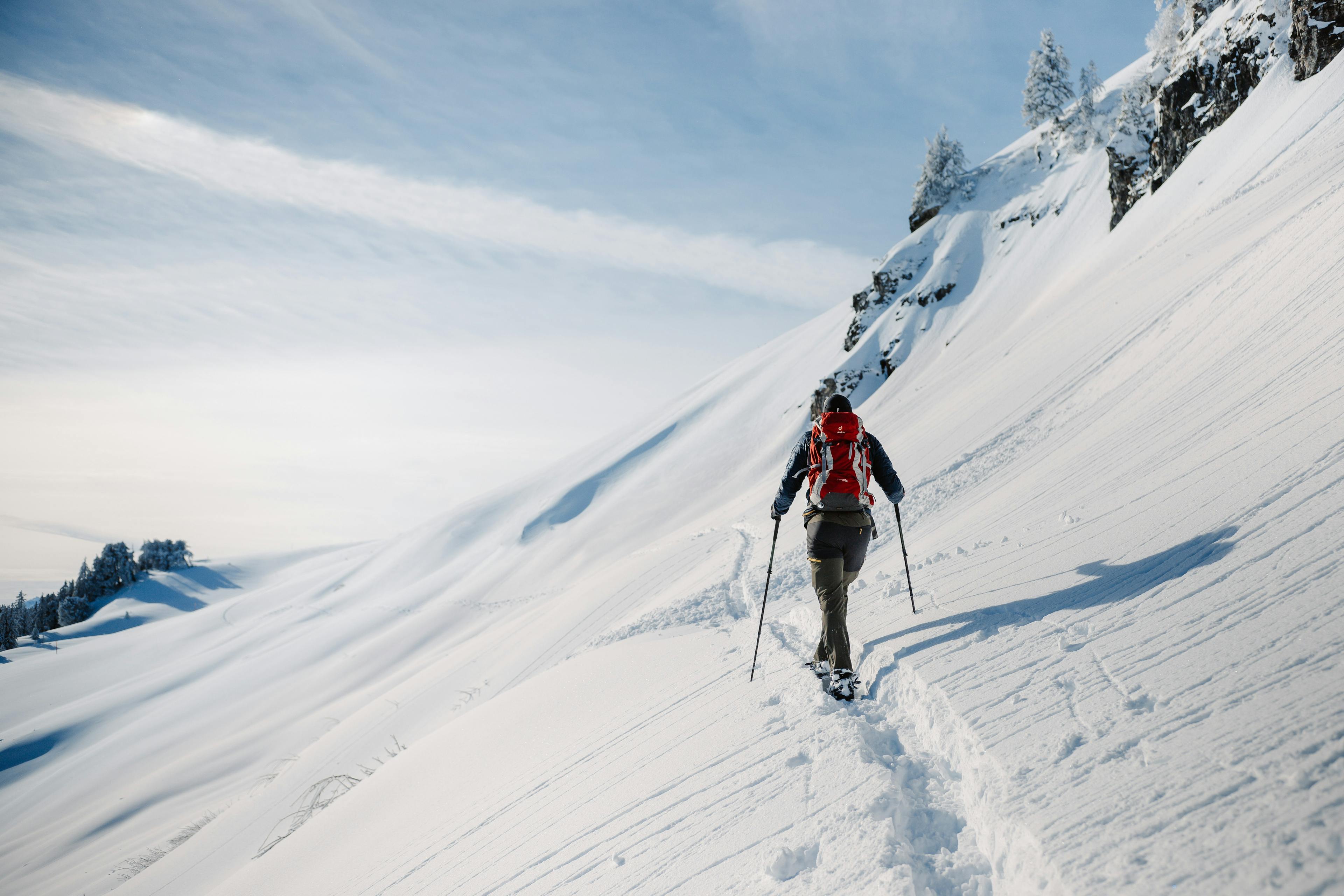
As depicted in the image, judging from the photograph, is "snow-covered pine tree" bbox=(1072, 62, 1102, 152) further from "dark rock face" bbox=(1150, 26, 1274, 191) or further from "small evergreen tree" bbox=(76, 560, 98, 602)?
"small evergreen tree" bbox=(76, 560, 98, 602)

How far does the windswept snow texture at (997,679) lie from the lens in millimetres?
2625

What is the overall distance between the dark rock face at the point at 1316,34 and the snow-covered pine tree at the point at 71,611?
11522 cm

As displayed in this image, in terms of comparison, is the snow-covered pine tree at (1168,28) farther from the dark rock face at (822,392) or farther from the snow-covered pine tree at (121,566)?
the snow-covered pine tree at (121,566)

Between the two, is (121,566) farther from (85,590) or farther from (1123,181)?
(1123,181)

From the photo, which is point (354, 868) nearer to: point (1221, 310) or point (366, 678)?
point (1221, 310)

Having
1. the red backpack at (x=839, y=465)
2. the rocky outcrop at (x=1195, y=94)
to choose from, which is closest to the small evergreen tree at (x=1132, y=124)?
the rocky outcrop at (x=1195, y=94)

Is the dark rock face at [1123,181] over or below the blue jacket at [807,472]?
over

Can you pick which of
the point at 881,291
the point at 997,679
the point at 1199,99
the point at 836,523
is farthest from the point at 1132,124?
the point at 997,679

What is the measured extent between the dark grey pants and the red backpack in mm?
172

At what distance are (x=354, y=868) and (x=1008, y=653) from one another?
222 inches

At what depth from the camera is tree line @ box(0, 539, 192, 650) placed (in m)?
73.8

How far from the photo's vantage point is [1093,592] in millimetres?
4465

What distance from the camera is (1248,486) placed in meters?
4.70

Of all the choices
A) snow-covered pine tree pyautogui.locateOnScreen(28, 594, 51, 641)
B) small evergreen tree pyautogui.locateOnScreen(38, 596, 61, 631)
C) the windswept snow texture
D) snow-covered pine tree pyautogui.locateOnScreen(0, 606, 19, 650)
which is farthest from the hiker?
small evergreen tree pyautogui.locateOnScreen(38, 596, 61, 631)
